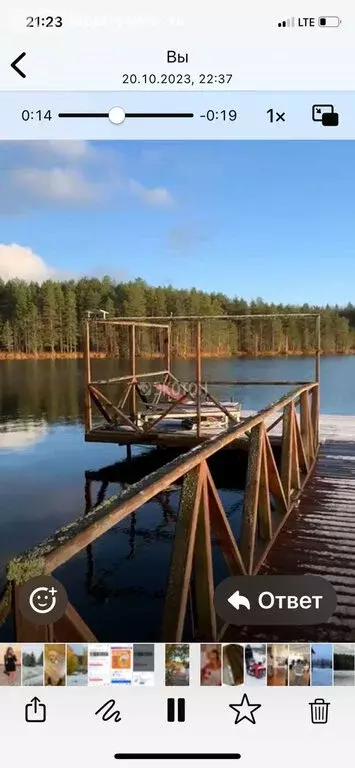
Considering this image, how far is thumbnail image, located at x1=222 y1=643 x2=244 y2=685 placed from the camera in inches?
55.1

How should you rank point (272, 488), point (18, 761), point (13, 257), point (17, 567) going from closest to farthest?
point (17, 567) → point (18, 761) → point (13, 257) → point (272, 488)

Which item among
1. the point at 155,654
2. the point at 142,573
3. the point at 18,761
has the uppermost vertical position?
the point at 155,654

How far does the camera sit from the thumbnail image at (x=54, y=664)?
4.34 ft

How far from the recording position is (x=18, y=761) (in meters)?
1.36

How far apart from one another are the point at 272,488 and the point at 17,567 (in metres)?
2.58

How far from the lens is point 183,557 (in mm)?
1712

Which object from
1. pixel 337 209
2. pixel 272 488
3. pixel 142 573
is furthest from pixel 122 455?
pixel 337 209

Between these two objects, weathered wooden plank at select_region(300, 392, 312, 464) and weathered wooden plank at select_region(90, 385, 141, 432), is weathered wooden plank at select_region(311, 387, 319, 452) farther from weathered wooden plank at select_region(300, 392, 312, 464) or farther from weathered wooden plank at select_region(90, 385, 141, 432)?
weathered wooden plank at select_region(90, 385, 141, 432)

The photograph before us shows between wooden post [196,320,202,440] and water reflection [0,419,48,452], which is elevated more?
wooden post [196,320,202,440]

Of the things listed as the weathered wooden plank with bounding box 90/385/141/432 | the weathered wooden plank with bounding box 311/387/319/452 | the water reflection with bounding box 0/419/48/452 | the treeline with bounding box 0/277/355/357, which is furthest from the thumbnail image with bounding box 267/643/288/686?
the water reflection with bounding box 0/419/48/452

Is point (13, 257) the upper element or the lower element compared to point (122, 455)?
upper

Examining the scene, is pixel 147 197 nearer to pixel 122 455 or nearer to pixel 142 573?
pixel 142 573
